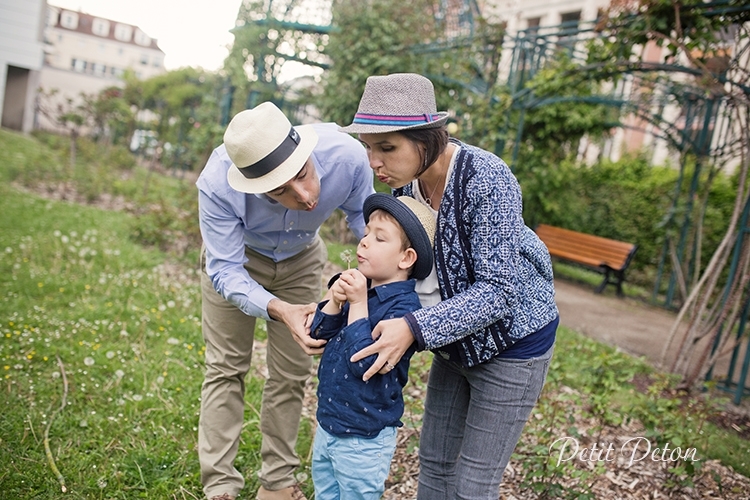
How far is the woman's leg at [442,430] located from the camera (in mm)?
2252

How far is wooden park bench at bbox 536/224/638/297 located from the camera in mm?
10078

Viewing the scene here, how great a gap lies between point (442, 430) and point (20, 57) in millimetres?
22823

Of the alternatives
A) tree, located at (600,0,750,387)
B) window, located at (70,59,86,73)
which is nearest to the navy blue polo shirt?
tree, located at (600,0,750,387)

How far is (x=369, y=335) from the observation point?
74.5 inches

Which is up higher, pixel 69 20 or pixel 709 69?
pixel 69 20

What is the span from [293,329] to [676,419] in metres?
2.46

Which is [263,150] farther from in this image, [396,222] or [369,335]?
[369,335]

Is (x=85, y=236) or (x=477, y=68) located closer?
(x=85, y=236)

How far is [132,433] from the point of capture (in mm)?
3170

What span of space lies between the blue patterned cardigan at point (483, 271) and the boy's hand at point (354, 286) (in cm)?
19

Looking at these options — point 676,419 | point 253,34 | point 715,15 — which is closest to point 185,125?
point 253,34

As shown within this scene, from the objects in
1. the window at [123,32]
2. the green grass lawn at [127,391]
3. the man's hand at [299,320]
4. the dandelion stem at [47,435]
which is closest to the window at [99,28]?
the window at [123,32]

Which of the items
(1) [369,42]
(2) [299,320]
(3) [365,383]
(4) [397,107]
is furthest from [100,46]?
(3) [365,383]

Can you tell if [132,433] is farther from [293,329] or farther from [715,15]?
[715,15]
